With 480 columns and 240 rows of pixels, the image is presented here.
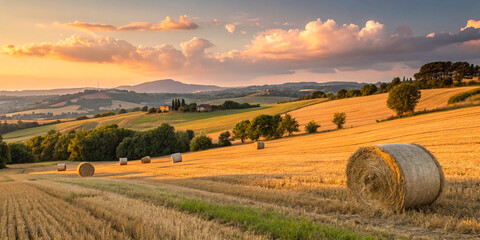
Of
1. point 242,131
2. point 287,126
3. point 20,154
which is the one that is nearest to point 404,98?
point 287,126

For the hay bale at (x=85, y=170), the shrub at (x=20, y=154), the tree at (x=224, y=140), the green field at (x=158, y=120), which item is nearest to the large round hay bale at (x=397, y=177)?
the hay bale at (x=85, y=170)

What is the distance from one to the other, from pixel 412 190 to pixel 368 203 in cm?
145

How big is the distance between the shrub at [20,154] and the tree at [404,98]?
7032 cm

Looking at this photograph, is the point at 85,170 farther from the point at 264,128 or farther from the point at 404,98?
the point at 404,98

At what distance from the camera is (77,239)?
5.80 meters

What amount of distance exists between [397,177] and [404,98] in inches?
1810

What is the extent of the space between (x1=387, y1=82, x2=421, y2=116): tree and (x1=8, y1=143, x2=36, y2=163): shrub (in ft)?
231

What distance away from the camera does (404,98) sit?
162ft

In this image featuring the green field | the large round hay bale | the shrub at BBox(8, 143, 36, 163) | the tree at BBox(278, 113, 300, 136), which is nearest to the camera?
the large round hay bale

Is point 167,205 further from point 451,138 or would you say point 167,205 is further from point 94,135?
point 94,135

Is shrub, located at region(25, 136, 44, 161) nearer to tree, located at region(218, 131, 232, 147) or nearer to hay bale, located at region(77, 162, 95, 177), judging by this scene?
tree, located at region(218, 131, 232, 147)

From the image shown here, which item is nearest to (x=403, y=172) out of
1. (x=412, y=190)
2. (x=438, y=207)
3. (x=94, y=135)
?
(x=412, y=190)

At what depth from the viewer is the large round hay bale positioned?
8.85 m

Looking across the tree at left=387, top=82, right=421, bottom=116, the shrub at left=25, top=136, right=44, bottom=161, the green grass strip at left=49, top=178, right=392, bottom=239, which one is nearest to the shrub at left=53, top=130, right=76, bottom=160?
the shrub at left=25, top=136, right=44, bottom=161
